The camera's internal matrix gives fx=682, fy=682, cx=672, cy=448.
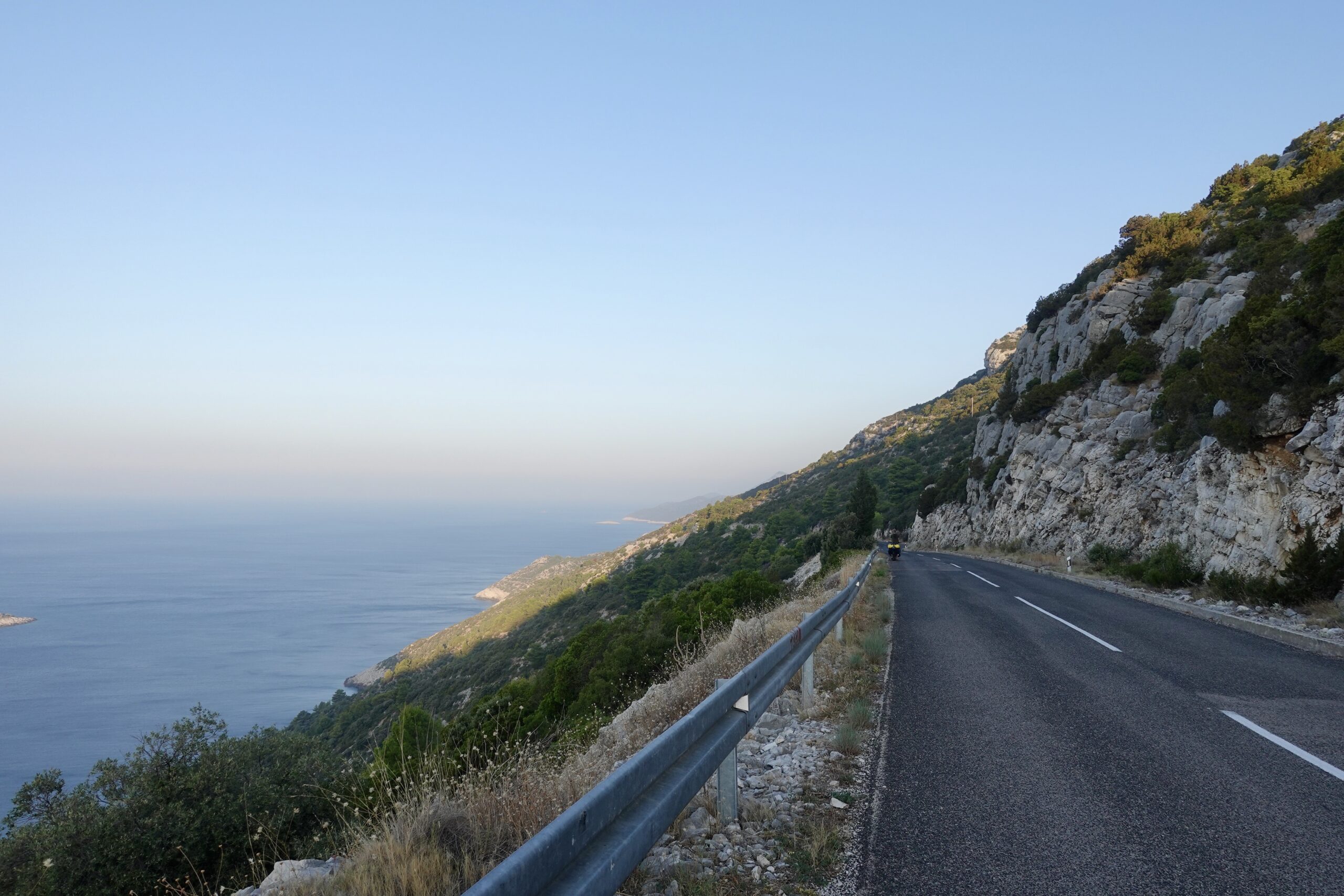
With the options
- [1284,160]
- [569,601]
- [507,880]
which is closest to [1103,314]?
[1284,160]

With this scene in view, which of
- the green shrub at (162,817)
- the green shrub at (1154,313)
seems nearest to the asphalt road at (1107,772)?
the green shrub at (162,817)

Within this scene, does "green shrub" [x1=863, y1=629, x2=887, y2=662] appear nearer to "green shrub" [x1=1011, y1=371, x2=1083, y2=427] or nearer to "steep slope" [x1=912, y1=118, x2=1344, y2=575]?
"steep slope" [x1=912, y1=118, x2=1344, y2=575]

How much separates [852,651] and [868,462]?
329ft

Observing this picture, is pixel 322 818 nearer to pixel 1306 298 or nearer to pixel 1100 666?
pixel 1100 666

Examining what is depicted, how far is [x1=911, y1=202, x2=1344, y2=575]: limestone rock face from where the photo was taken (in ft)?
47.9

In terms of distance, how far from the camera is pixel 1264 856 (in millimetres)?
3439

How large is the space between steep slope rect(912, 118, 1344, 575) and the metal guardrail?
15366 mm

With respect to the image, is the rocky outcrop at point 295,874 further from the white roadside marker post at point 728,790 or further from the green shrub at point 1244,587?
the green shrub at point 1244,587

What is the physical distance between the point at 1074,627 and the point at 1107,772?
27.5 ft

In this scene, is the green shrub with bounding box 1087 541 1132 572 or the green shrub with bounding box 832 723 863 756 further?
the green shrub with bounding box 1087 541 1132 572

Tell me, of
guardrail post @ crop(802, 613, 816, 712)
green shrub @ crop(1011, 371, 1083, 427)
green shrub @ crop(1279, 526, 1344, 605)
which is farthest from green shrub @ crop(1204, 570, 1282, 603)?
green shrub @ crop(1011, 371, 1083, 427)

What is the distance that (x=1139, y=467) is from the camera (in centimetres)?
2658

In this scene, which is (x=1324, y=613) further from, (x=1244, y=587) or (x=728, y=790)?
(x=728, y=790)

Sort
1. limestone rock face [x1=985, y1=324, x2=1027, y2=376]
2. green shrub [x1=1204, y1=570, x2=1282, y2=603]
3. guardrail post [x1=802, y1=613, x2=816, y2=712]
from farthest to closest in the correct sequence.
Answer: limestone rock face [x1=985, y1=324, x2=1027, y2=376] → green shrub [x1=1204, y1=570, x2=1282, y2=603] → guardrail post [x1=802, y1=613, x2=816, y2=712]
